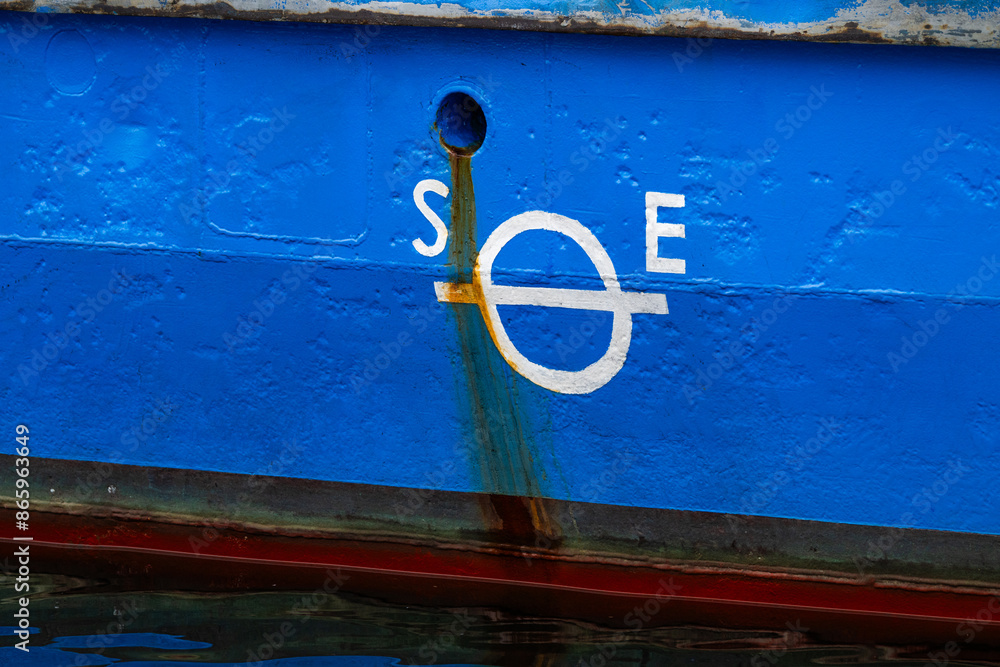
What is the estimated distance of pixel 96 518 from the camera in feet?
11.5

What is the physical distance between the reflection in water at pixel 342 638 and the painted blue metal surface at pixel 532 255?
48 cm

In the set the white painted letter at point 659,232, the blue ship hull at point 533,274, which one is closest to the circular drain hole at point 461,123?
the blue ship hull at point 533,274

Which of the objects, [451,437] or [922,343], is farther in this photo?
[451,437]

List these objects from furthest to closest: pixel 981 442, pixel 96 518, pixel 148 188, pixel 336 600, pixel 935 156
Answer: pixel 96 518 < pixel 336 600 < pixel 148 188 < pixel 981 442 < pixel 935 156

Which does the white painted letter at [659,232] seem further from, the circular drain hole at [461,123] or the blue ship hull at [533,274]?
the circular drain hole at [461,123]

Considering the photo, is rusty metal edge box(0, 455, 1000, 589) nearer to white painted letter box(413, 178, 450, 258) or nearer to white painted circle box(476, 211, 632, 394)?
white painted circle box(476, 211, 632, 394)

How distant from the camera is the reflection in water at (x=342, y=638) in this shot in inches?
114

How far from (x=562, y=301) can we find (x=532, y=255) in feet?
0.57

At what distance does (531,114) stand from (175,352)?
1478 mm

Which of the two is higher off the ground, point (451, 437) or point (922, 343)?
point (922, 343)

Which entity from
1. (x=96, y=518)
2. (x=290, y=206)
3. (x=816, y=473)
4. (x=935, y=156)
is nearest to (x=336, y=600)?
(x=96, y=518)

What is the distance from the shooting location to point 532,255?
9.19 ft

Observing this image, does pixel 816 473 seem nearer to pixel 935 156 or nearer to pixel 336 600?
pixel 935 156

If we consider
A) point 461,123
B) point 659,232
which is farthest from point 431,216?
point 659,232
